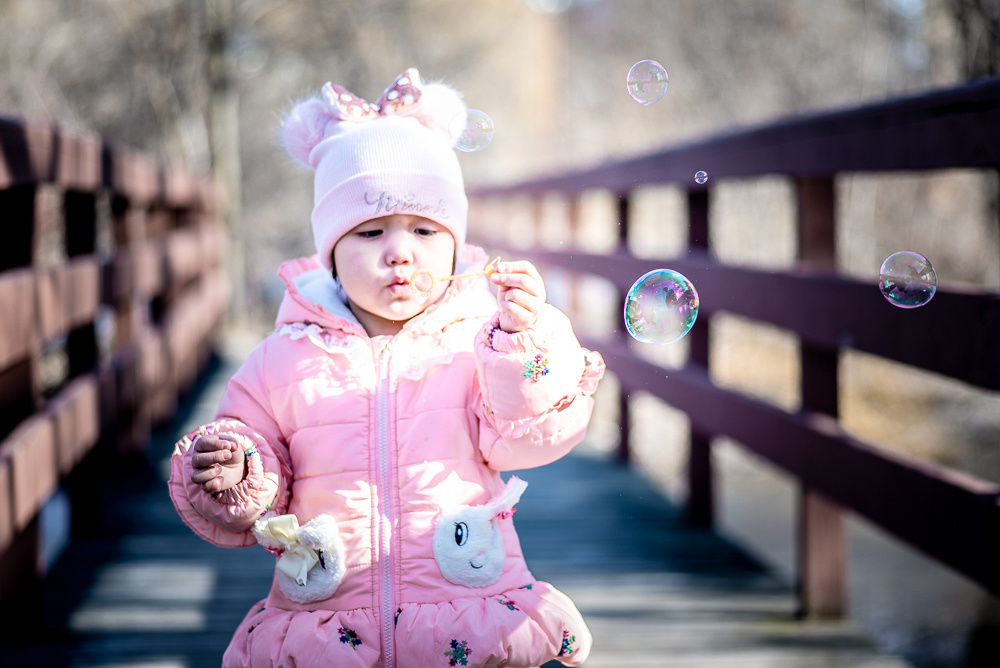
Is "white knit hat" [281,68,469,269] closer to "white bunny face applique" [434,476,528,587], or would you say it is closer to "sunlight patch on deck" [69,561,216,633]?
"white bunny face applique" [434,476,528,587]

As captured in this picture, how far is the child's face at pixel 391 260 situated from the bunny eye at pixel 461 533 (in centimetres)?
37

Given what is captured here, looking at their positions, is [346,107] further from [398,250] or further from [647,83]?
[647,83]

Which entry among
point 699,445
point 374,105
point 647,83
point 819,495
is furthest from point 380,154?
point 699,445

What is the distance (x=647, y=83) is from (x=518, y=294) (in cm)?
114

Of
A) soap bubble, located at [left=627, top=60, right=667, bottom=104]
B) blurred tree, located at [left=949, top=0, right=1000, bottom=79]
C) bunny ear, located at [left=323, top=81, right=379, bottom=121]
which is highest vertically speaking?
blurred tree, located at [left=949, top=0, right=1000, bottom=79]

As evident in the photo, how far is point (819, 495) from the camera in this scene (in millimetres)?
2611

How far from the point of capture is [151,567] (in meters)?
3.13

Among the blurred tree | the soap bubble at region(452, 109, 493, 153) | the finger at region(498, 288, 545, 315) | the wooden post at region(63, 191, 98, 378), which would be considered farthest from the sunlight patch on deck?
the blurred tree

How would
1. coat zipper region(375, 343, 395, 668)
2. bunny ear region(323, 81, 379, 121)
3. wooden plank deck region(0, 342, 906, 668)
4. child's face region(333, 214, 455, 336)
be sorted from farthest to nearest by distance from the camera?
wooden plank deck region(0, 342, 906, 668) < bunny ear region(323, 81, 379, 121) < child's face region(333, 214, 455, 336) < coat zipper region(375, 343, 395, 668)

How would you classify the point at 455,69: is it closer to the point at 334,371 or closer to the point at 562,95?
the point at 562,95

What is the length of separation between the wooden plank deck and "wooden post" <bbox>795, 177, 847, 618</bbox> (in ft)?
0.29

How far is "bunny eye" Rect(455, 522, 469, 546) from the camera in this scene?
1.62 m

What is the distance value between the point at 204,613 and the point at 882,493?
5.95 ft

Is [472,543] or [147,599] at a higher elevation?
[472,543]
